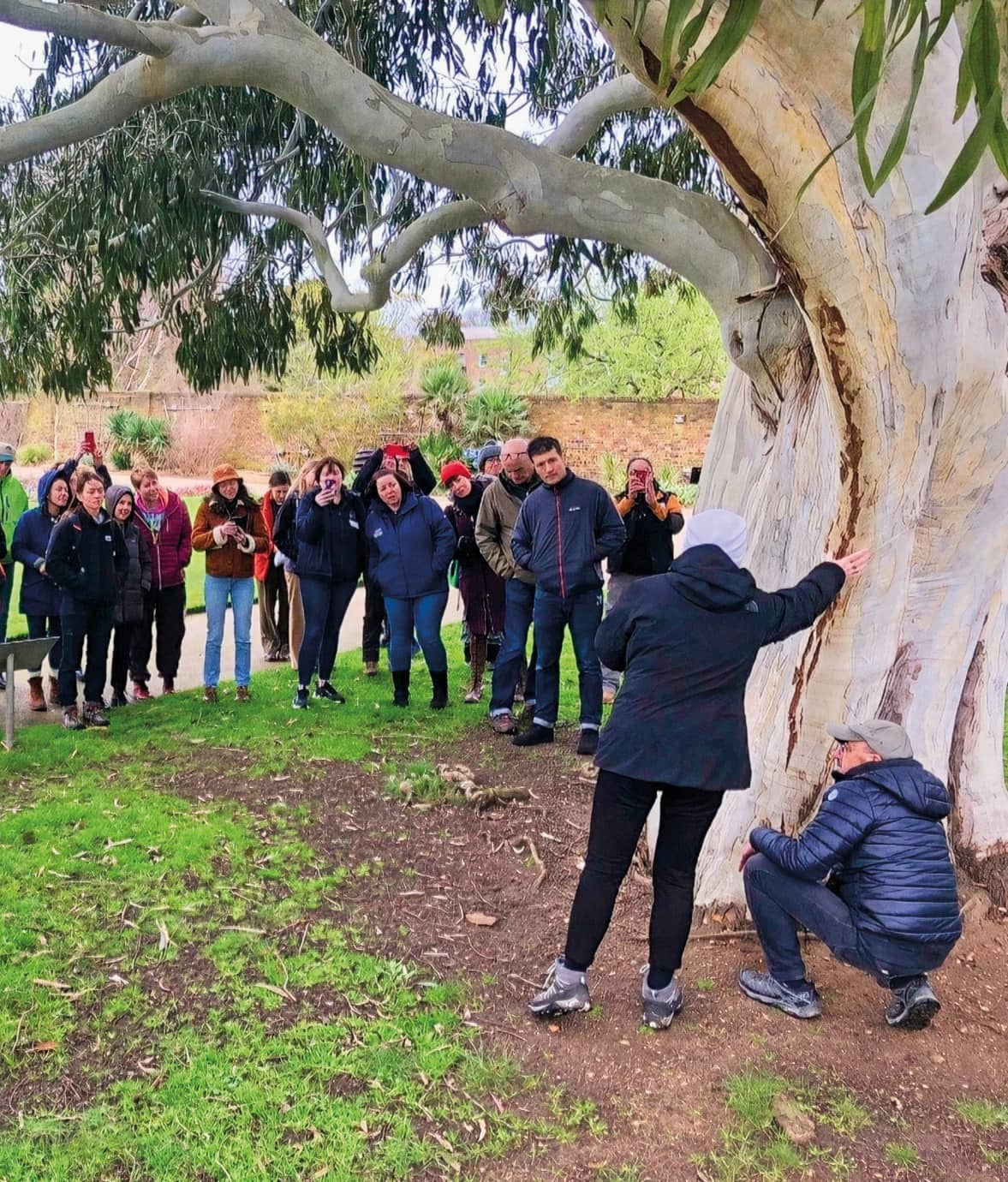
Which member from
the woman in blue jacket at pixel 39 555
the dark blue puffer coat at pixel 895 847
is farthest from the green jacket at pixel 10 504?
the dark blue puffer coat at pixel 895 847

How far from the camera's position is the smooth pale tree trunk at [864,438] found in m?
2.99

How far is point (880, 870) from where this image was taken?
3.24 meters

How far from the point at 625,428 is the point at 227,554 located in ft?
62.1

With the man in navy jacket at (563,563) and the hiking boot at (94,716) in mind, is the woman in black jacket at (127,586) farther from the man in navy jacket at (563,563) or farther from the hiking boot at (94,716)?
the man in navy jacket at (563,563)

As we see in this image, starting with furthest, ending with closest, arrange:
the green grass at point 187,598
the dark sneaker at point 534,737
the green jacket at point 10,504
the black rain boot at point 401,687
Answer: the green grass at point 187,598 → the green jacket at point 10,504 → the black rain boot at point 401,687 → the dark sneaker at point 534,737

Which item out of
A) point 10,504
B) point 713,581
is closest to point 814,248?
point 713,581

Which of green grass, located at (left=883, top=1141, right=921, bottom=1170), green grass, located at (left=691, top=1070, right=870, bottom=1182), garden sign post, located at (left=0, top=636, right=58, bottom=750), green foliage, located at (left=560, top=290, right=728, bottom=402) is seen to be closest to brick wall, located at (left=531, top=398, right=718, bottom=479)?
green foliage, located at (left=560, top=290, right=728, bottom=402)

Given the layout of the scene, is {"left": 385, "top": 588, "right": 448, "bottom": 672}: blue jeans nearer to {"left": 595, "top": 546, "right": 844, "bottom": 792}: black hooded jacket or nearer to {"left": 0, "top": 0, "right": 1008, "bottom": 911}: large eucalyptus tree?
{"left": 0, "top": 0, "right": 1008, "bottom": 911}: large eucalyptus tree

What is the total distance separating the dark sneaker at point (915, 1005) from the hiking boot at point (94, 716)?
5.13 meters

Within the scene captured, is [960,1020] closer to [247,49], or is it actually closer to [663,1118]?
[663,1118]

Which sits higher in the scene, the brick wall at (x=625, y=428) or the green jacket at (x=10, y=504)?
the brick wall at (x=625, y=428)

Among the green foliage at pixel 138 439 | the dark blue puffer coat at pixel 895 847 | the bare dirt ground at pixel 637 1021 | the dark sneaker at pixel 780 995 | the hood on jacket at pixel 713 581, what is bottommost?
the bare dirt ground at pixel 637 1021

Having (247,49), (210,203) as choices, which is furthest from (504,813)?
(210,203)

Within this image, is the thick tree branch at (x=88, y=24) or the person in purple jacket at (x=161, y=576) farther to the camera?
the person in purple jacket at (x=161, y=576)
